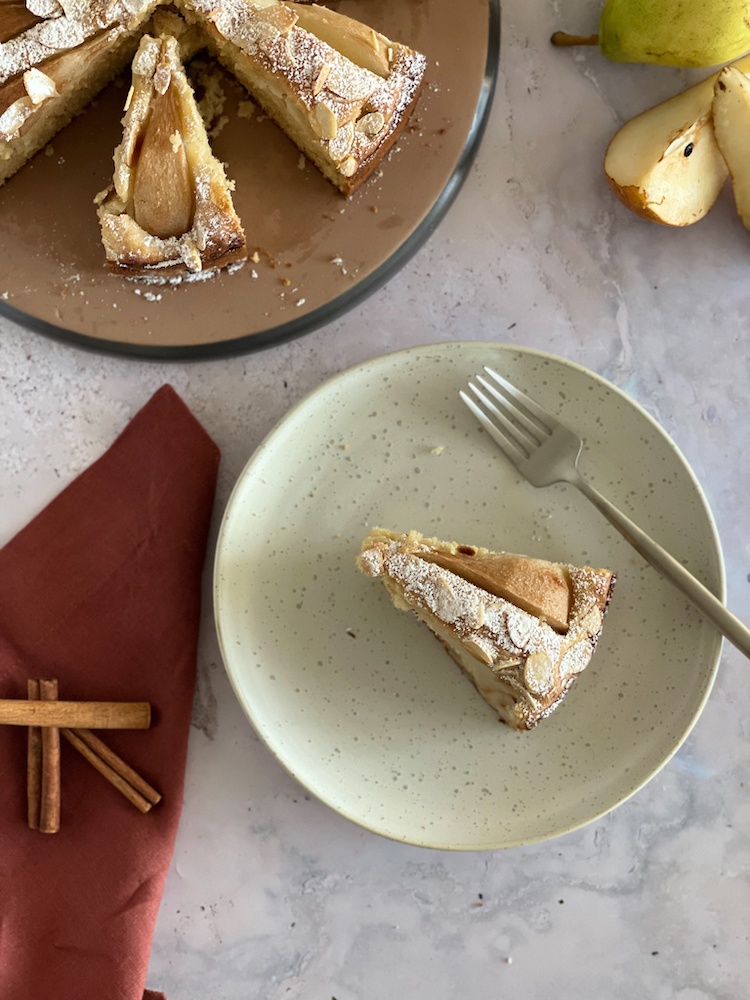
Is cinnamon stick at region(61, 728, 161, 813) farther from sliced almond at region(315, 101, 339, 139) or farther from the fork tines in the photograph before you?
sliced almond at region(315, 101, 339, 139)

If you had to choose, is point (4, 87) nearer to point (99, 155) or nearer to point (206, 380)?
point (99, 155)

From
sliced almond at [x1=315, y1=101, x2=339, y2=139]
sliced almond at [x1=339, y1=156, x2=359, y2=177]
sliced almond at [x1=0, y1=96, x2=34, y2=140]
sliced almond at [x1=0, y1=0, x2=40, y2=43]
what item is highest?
sliced almond at [x1=0, y1=0, x2=40, y2=43]

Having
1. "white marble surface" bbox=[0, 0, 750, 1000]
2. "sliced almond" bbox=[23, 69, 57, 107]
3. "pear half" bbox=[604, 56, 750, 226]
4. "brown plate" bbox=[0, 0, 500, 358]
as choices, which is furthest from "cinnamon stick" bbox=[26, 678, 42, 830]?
"pear half" bbox=[604, 56, 750, 226]

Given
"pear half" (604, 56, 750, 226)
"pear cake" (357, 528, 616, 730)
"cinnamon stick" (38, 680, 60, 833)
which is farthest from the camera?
"cinnamon stick" (38, 680, 60, 833)

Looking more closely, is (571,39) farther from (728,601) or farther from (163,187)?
(728,601)

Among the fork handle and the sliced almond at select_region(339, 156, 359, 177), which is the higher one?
the sliced almond at select_region(339, 156, 359, 177)

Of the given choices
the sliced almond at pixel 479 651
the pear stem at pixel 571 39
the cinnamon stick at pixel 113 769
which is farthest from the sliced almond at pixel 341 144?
the cinnamon stick at pixel 113 769

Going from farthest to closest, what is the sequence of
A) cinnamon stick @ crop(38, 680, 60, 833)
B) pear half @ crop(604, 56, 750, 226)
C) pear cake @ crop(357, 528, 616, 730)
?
cinnamon stick @ crop(38, 680, 60, 833)
pear half @ crop(604, 56, 750, 226)
pear cake @ crop(357, 528, 616, 730)
